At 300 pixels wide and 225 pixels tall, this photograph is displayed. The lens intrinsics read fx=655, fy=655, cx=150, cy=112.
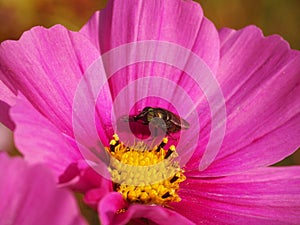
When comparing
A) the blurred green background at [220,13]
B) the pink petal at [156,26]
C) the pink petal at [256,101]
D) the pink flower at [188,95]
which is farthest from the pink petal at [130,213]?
the blurred green background at [220,13]

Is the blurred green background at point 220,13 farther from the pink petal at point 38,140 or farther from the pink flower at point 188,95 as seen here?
the pink petal at point 38,140

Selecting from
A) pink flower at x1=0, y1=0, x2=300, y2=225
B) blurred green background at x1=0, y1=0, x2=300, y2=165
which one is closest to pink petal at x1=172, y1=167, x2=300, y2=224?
pink flower at x1=0, y1=0, x2=300, y2=225

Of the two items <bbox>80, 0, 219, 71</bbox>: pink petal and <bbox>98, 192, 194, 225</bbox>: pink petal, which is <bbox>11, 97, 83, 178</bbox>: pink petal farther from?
<bbox>80, 0, 219, 71</bbox>: pink petal

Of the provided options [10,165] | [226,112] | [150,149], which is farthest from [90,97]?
[10,165]

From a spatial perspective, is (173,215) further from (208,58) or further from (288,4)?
(288,4)

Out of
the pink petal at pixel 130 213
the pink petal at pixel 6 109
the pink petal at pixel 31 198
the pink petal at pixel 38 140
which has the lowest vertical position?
the pink petal at pixel 31 198

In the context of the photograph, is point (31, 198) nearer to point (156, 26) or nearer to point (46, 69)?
point (46, 69)
